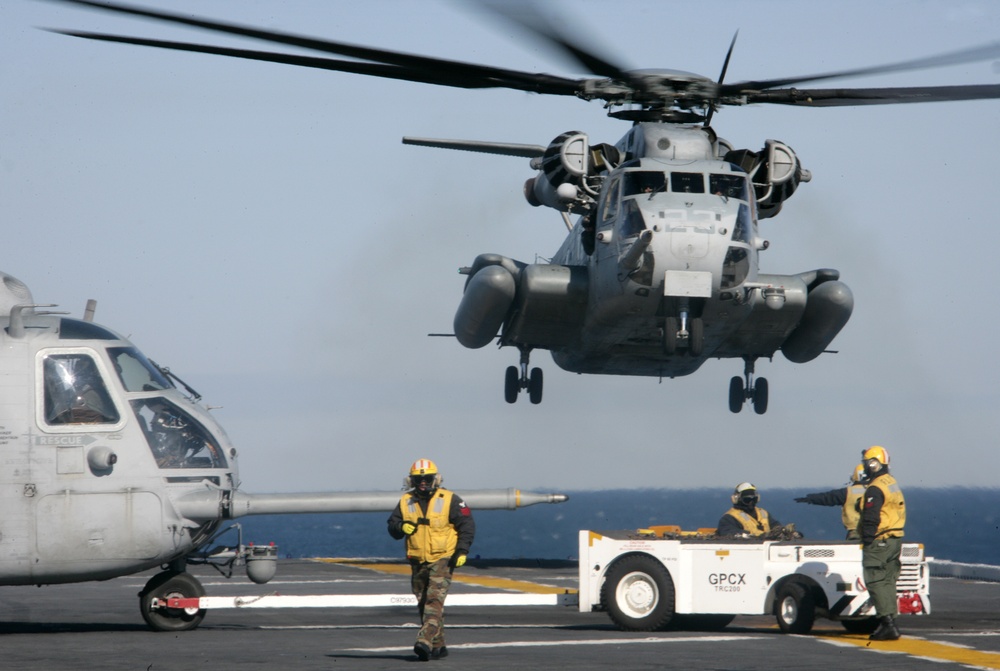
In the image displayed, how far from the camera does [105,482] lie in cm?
1463

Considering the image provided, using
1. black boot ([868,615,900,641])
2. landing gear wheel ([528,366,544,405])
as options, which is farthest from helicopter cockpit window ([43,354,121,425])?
landing gear wheel ([528,366,544,405])

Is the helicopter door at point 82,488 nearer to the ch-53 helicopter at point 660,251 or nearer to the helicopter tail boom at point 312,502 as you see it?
the helicopter tail boom at point 312,502

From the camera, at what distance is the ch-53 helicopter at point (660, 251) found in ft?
65.5

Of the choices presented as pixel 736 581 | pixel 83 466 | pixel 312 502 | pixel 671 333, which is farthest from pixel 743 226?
pixel 83 466

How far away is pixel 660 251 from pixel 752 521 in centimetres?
592

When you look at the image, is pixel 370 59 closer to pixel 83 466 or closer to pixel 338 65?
pixel 338 65

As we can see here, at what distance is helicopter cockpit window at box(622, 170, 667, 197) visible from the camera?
21422 millimetres

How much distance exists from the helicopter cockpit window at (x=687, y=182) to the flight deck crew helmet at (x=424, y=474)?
1001 centimetres

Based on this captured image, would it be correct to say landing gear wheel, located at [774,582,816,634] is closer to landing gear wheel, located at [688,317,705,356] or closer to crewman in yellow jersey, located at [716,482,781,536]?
crewman in yellow jersey, located at [716,482,781,536]

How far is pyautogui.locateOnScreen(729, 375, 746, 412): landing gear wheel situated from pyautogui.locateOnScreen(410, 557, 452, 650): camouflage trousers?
584 inches

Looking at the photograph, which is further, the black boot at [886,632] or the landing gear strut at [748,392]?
the landing gear strut at [748,392]

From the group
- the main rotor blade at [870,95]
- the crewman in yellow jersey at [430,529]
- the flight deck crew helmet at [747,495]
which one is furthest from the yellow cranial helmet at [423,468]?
the main rotor blade at [870,95]

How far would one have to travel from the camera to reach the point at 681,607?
14422 mm

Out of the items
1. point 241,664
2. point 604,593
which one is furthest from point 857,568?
point 241,664
